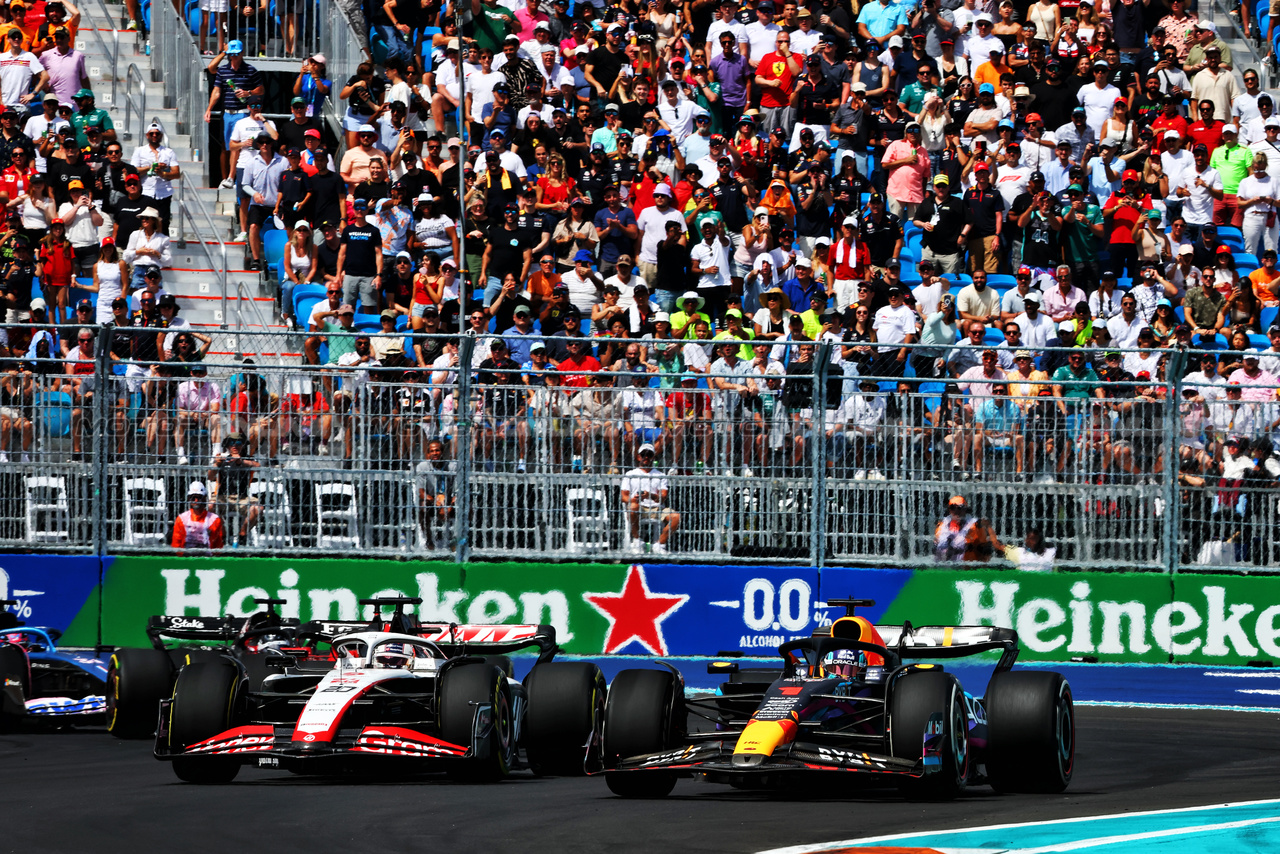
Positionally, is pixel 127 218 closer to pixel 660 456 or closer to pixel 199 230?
pixel 199 230

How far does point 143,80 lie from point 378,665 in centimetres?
1530

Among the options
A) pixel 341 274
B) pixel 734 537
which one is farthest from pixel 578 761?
pixel 341 274

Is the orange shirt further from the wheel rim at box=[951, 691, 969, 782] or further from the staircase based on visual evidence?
the wheel rim at box=[951, 691, 969, 782]

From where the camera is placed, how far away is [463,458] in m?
18.3

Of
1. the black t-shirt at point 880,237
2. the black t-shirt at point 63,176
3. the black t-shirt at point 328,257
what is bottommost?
the black t-shirt at point 328,257

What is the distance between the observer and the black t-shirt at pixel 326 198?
22703mm

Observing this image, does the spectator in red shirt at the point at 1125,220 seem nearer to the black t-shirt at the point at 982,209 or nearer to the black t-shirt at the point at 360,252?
the black t-shirt at the point at 982,209

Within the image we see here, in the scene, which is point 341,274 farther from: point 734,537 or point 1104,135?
point 1104,135

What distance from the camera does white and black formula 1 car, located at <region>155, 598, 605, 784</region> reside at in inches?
443

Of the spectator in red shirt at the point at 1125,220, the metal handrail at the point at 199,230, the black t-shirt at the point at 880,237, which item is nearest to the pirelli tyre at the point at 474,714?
the metal handrail at the point at 199,230

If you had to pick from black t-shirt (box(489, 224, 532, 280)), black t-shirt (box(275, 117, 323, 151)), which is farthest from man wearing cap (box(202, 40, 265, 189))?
black t-shirt (box(489, 224, 532, 280))

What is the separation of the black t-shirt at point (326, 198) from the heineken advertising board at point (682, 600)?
540 centimetres

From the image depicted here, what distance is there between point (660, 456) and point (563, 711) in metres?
6.39

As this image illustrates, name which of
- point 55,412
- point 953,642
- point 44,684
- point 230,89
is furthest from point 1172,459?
point 230,89
